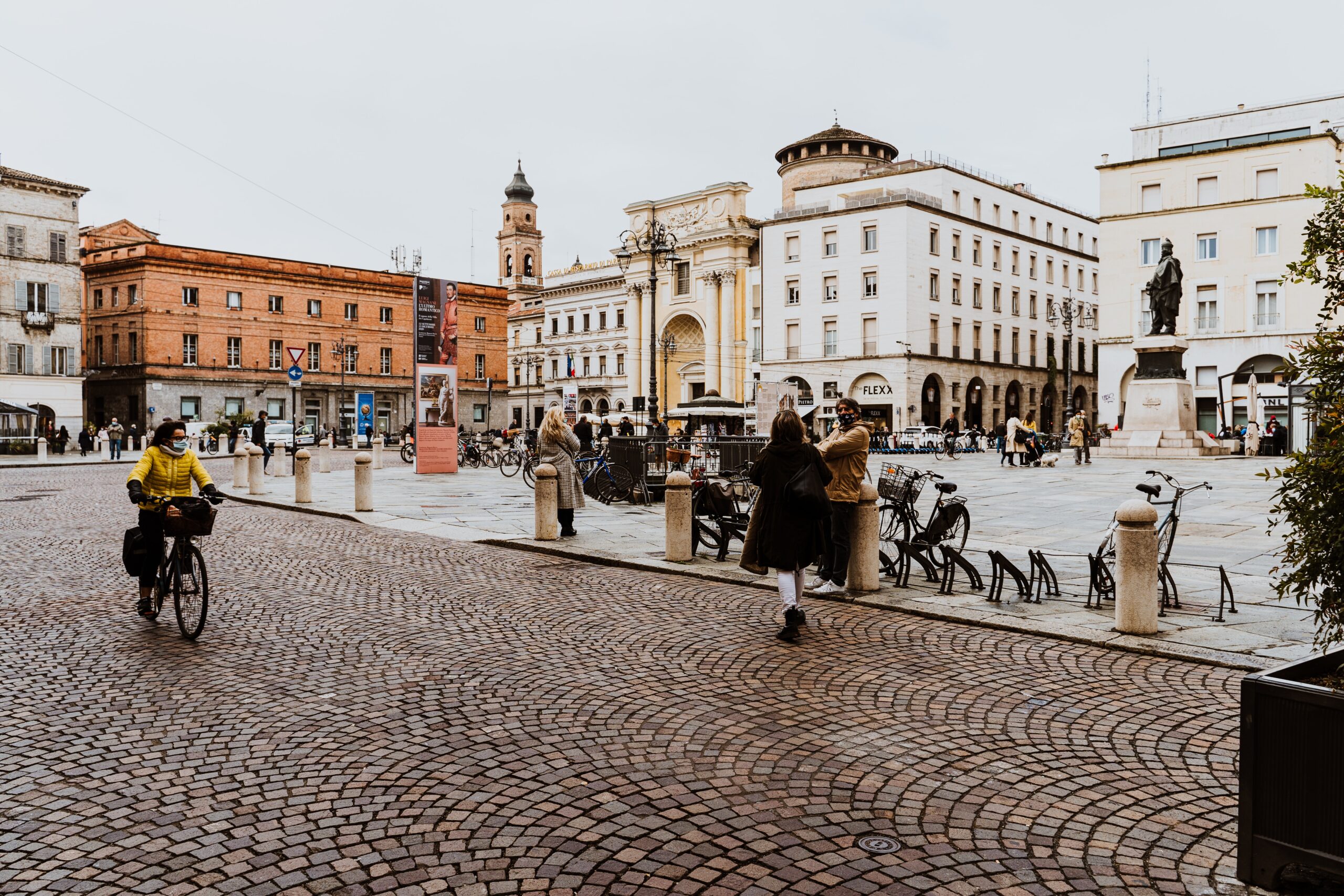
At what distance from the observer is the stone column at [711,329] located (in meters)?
70.4

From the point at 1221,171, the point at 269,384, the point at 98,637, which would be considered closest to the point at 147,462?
the point at 98,637

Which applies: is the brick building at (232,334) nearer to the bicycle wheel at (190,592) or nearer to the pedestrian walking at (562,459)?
the pedestrian walking at (562,459)

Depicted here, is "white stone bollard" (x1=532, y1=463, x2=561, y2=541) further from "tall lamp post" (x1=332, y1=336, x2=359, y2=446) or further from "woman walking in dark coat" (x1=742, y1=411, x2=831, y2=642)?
"tall lamp post" (x1=332, y1=336, x2=359, y2=446)

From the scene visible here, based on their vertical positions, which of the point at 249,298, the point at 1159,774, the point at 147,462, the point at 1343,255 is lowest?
the point at 1159,774

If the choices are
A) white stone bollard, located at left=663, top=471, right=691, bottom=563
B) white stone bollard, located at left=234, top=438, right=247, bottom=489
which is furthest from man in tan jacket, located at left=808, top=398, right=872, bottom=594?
white stone bollard, located at left=234, top=438, right=247, bottom=489

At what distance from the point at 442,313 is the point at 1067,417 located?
190 ft

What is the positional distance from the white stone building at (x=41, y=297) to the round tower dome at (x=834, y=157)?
4386 cm

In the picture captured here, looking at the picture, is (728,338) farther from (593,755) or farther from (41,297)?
(593,755)

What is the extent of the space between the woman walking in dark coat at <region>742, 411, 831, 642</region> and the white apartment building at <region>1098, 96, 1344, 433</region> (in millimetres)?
44507

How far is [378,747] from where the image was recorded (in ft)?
15.4

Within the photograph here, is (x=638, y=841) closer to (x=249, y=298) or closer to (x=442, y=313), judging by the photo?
(x=442, y=313)

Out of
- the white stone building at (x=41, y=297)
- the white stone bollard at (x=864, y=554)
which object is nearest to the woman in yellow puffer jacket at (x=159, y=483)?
the white stone bollard at (x=864, y=554)

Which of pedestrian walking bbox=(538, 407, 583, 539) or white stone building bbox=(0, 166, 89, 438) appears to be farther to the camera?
white stone building bbox=(0, 166, 89, 438)

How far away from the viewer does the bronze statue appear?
102 ft
